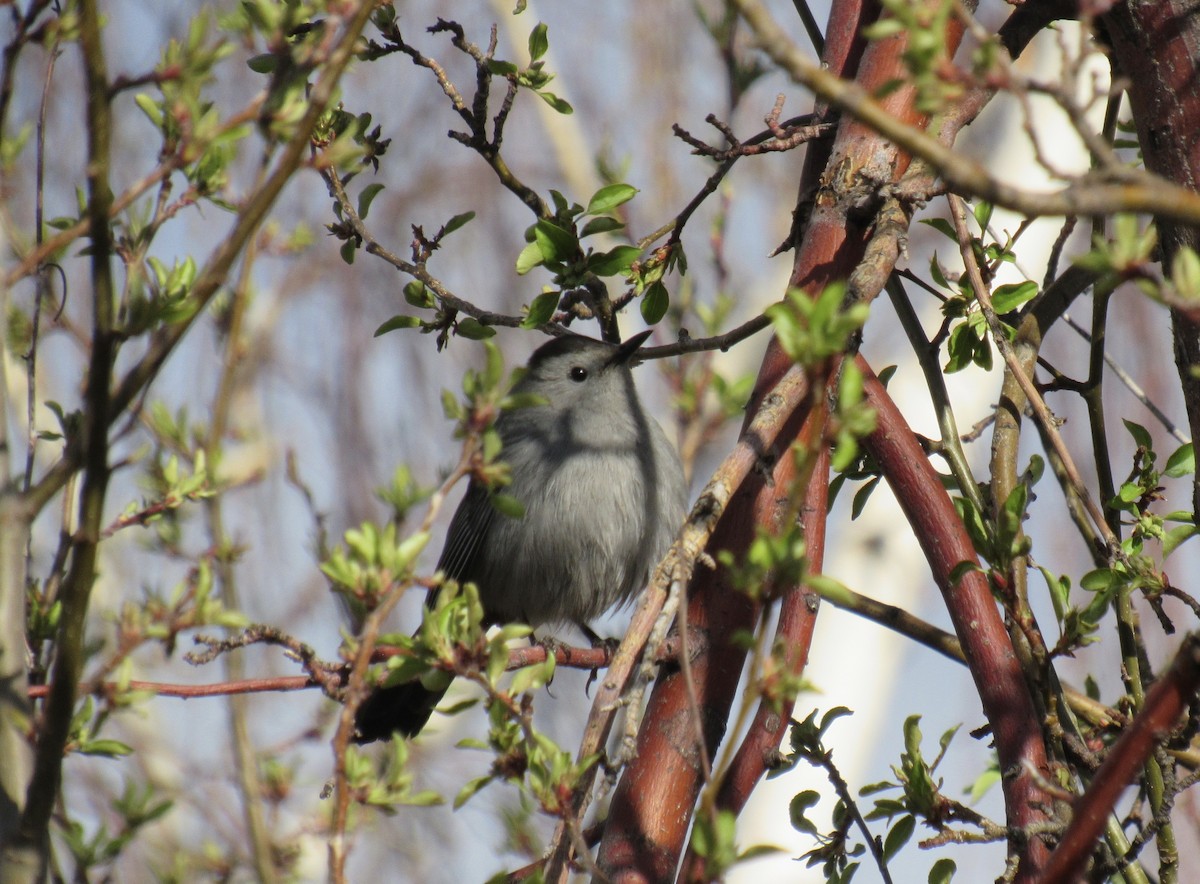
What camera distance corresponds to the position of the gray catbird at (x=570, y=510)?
3.77m

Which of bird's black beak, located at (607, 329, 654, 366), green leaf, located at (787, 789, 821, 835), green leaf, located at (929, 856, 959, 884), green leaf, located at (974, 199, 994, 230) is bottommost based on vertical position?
green leaf, located at (929, 856, 959, 884)

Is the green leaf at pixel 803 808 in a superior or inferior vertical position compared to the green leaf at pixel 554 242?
inferior

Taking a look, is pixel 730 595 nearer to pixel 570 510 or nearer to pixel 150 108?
pixel 150 108

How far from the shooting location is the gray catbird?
3.77 meters

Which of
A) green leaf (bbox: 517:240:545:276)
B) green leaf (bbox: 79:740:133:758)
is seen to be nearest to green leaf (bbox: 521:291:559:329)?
green leaf (bbox: 517:240:545:276)

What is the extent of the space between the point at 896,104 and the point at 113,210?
54.6 inches

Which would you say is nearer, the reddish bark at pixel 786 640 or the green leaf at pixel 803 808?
the reddish bark at pixel 786 640

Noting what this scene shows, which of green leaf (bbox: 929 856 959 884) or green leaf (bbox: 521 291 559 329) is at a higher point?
green leaf (bbox: 521 291 559 329)

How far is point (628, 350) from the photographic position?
366 centimetres

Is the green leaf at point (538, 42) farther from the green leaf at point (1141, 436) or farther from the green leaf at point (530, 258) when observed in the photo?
the green leaf at point (1141, 436)

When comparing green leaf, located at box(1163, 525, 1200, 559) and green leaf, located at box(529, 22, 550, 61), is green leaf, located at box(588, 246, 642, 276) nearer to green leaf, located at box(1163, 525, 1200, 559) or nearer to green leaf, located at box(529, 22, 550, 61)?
green leaf, located at box(529, 22, 550, 61)

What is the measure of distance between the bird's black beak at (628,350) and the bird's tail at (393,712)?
123 cm

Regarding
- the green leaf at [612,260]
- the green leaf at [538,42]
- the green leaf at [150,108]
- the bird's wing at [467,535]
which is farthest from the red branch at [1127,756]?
the bird's wing at [467,535]

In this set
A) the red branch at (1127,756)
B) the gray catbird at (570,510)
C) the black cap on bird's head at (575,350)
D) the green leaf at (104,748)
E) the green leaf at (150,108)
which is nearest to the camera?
the red branch at (1127,756)
